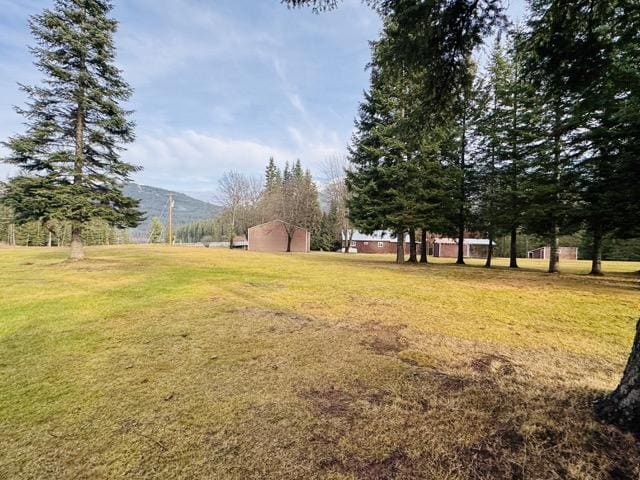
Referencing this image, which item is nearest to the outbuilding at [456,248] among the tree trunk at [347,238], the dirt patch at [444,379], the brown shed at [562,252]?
the brown shed at [562,252]

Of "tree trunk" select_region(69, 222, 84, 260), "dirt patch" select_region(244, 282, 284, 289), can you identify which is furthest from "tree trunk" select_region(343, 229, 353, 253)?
"dirt patch" select_region(244, 282, 284, 289)

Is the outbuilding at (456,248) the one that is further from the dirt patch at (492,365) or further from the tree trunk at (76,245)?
the dirt patch at (492,365)

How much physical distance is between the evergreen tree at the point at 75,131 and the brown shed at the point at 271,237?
27.9 meters

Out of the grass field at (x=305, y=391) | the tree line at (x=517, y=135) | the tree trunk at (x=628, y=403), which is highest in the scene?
the tree line at (x=517, y=135)

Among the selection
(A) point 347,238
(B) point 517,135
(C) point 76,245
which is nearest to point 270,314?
(C) point 76,245

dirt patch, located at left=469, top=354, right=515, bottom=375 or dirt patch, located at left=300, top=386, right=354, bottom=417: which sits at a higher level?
dirt patch, located at left=469, top=354, right=515, bottom=375

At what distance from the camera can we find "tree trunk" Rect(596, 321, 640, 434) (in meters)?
2.00

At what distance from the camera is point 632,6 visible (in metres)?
3.57

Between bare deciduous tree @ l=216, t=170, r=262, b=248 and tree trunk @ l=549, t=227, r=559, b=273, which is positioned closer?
tree trunk @ l=549, t=227, r=559, b=273

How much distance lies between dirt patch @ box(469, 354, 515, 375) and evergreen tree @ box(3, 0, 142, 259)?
15703 millimetres

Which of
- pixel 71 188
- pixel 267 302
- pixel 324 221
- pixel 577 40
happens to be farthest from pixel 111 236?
pixel 577 40

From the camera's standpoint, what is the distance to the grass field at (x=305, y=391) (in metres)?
1.92

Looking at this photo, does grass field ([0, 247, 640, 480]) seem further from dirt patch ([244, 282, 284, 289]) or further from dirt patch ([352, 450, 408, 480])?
dirt patch ([244, 282, 284, 289])

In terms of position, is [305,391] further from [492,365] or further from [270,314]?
[270,314]
